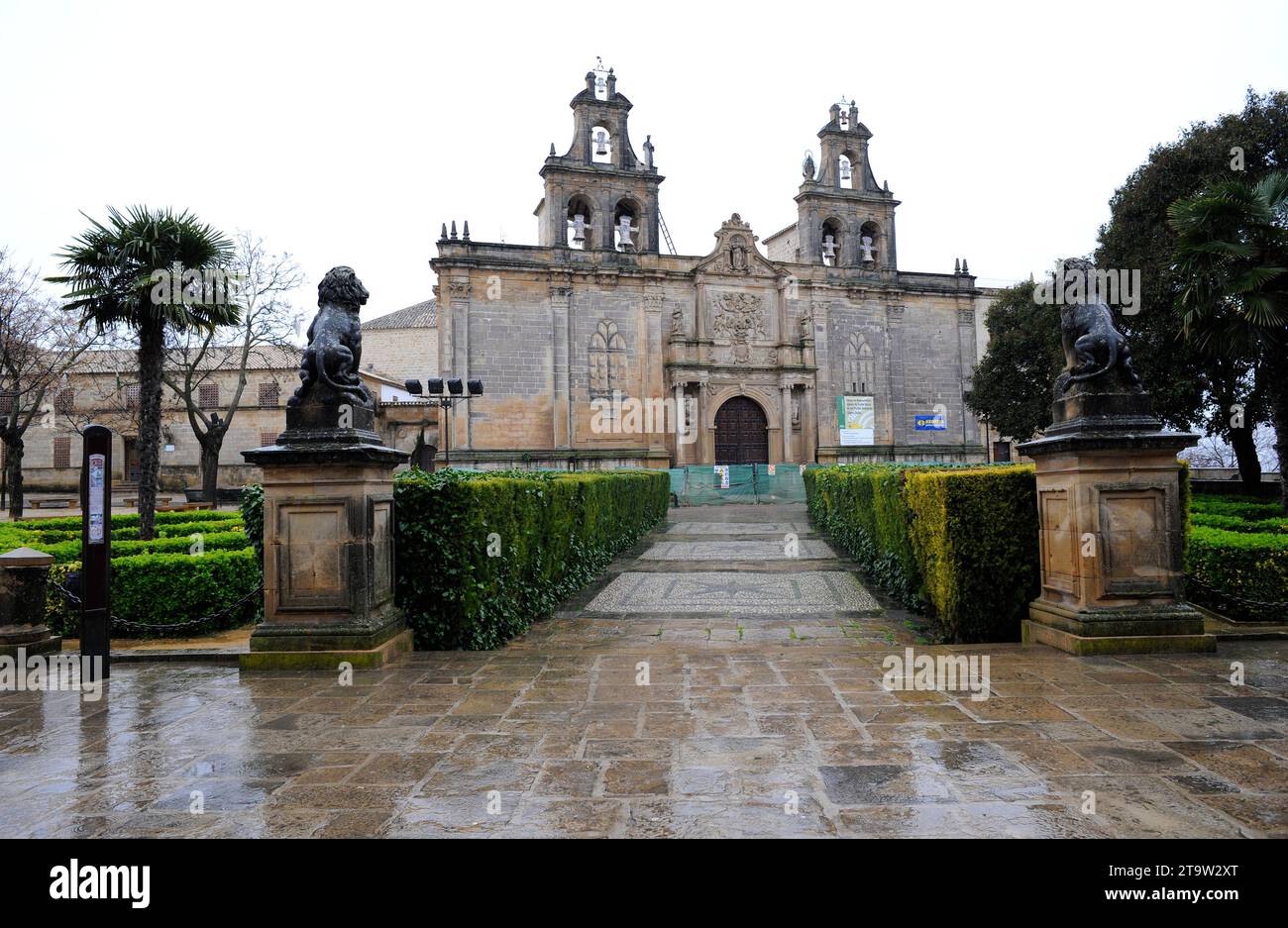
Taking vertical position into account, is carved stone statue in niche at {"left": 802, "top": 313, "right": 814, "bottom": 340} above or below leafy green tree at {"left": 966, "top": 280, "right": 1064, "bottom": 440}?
above

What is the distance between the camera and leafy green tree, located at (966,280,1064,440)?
28.2 m

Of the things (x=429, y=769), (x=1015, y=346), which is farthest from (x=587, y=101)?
(x=429, y=769)

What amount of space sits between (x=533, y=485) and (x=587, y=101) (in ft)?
87.6

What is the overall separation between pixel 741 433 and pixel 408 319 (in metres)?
26.7

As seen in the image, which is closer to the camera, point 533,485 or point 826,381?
point 533,485

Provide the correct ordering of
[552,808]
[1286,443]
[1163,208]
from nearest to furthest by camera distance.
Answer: [552,808], [1286,443], [1163,208]

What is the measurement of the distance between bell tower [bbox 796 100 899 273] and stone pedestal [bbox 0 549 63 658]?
101 ft

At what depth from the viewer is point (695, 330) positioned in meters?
30.9

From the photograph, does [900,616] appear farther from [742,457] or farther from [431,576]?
[742,457]

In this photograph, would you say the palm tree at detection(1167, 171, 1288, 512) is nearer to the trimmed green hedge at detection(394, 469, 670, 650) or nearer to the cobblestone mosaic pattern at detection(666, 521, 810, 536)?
the cobblestone mosaic pattern at detection(666, 521, 810, 536)

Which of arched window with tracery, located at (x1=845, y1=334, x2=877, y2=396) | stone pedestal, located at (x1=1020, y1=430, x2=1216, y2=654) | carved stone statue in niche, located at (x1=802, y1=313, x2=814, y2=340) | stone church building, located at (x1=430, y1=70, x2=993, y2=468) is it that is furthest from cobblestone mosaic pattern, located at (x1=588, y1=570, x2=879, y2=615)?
arched window with tracery, located at (x1=845, y1=334, x2=877, y2=396)

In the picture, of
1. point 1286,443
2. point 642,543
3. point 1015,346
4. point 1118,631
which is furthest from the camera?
point 1015,346

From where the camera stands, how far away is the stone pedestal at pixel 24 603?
19.5 ft

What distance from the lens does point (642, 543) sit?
15.6 m
